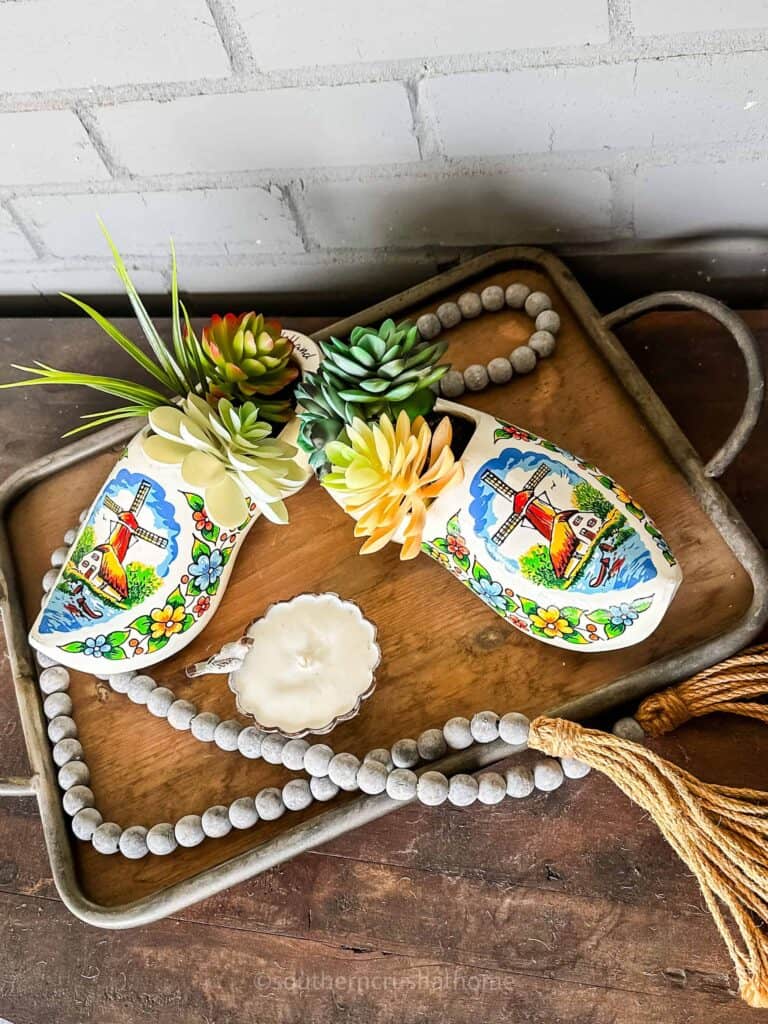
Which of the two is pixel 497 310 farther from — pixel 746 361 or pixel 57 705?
pixel 57 705

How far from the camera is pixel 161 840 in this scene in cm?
56

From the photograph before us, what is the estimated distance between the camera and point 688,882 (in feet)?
1.77

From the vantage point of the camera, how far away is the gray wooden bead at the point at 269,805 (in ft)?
1.81

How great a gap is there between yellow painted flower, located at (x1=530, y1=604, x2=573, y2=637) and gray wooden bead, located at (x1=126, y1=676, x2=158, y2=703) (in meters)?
0.25

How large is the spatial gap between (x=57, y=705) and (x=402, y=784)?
0.24 meters

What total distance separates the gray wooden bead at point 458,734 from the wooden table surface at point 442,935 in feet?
0.18

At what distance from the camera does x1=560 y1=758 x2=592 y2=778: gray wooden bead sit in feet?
1.81

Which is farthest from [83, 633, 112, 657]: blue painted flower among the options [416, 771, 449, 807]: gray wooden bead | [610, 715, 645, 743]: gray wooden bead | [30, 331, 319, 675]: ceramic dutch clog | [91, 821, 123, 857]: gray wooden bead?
[610, 715, 645, 743]: gray wooden bead

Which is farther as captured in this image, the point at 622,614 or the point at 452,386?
the point at 452,386

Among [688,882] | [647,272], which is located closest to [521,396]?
[647,272]

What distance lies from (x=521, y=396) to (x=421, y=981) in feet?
1.23

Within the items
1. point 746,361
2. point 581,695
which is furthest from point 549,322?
point 581,695

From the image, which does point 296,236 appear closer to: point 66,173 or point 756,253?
point 66,173

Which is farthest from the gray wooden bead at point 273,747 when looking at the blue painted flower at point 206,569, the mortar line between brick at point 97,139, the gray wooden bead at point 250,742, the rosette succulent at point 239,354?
the mortar line between brick at point 97,139
